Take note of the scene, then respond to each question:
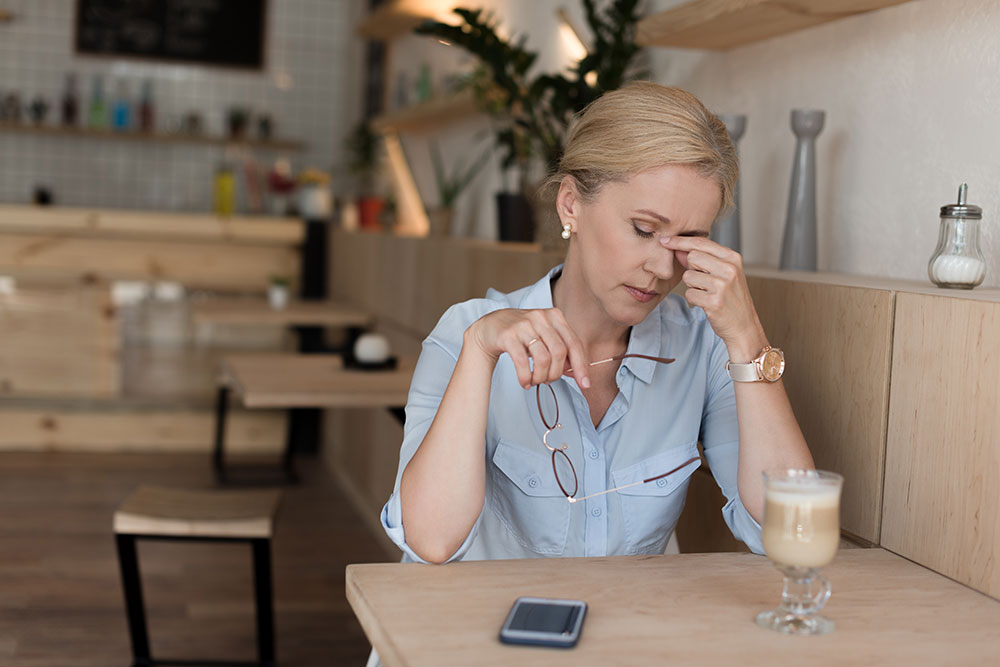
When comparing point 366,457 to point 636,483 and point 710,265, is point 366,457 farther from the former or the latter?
point 710,265

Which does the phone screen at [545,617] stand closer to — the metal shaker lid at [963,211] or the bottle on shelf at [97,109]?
A: the metal shaker lid at [963,211]

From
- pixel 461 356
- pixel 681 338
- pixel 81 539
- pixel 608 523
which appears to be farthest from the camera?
pixel 81 539

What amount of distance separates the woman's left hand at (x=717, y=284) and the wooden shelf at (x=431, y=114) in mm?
2383

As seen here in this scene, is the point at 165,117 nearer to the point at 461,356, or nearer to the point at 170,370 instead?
the point at 170,370

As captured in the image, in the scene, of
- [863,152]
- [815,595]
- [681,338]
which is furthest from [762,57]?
[815,595]

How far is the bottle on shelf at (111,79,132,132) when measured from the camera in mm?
6680

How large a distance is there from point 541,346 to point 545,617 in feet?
1.12

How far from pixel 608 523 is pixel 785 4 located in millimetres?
970

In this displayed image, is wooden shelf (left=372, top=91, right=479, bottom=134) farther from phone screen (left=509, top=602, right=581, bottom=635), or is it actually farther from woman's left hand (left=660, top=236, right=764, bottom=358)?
phone screen (left=509, top=602, right=581, bottom=635)

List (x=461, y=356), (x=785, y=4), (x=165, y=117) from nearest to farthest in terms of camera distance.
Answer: (x=461, y=356) → (x=785, y=4) → (x=165, y=117)

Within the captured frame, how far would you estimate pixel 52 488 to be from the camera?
4.48 metres

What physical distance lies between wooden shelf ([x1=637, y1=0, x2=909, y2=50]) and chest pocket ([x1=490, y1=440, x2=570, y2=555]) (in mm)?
898

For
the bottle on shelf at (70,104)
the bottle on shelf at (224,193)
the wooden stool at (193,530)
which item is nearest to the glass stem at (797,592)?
the wooden stool at (193,530)

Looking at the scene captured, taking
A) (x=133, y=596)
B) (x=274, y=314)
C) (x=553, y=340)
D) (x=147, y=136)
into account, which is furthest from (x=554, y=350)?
(x=147, y=136)
